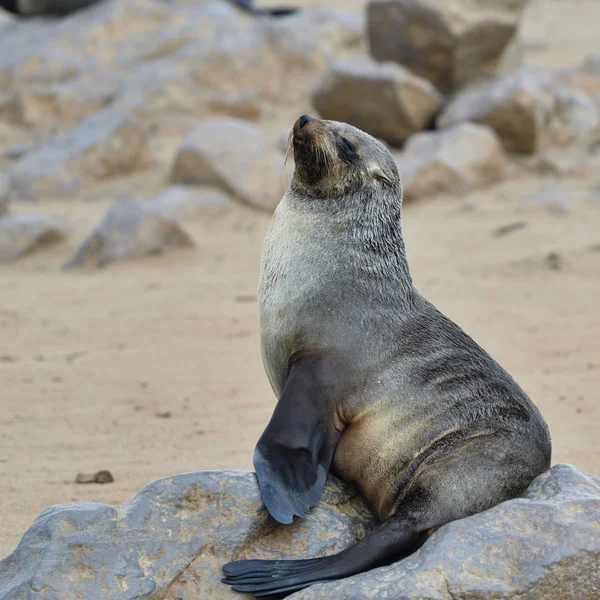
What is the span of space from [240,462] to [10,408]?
151 cm

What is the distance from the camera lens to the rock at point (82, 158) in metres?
11.4

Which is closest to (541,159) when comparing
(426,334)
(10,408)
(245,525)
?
(10,408)

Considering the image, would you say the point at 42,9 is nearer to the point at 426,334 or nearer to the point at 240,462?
the point at 240,462

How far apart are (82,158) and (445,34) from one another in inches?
179

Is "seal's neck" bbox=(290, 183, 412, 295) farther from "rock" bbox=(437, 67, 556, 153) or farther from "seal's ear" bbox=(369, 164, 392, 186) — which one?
"rock" bbox=(437, 67, 556, 153)

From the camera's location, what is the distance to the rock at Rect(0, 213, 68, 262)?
952 centimetres

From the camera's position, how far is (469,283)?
859cm

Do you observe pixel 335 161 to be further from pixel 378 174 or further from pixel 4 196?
pixel 4 196

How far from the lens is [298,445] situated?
339 centimetres

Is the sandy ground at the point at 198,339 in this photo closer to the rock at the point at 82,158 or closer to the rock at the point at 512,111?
the rock at the point at 82,158

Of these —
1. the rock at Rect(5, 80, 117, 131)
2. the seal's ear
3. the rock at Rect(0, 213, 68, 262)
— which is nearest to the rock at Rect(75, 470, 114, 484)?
the seal's ear

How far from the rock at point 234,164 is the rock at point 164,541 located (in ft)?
24.3

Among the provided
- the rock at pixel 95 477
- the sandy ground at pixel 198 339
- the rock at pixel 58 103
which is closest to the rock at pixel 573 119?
the sandy ground at pixel 198 339

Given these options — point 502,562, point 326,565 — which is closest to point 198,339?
point 326,565
